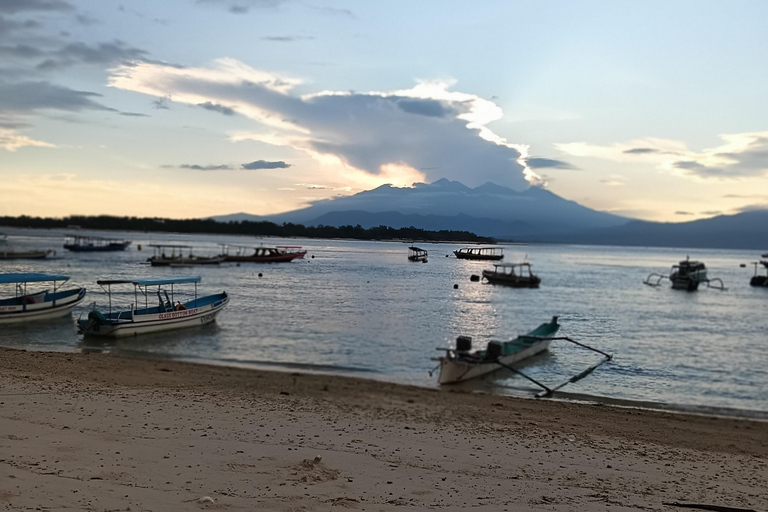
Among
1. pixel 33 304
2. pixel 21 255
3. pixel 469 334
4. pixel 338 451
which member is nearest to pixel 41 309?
pixel 33 304

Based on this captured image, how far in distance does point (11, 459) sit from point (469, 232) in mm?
36846

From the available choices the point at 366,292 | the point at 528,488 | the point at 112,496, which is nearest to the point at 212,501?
the point at 112,496

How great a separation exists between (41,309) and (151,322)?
7.08 meters

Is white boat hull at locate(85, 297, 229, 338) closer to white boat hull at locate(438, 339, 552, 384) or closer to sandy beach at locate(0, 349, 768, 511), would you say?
sandy beach at locate(0, 349, 768, 511)

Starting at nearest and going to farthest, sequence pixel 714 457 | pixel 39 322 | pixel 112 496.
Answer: pixel 112 496, pixel 714 457, pixel 39 322

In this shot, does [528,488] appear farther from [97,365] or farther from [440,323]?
[440,323]

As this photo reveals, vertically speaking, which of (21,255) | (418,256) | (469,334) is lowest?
(469,334)

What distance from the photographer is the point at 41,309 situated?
→ 93.8 ft

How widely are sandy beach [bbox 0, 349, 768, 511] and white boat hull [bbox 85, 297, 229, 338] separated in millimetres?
10466

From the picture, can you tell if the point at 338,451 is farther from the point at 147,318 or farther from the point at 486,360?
the point at 147,318

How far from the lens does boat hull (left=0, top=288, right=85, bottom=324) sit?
2728cm

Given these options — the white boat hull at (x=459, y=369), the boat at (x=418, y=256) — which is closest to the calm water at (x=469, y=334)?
the white boat hull at (x=459, y=369)

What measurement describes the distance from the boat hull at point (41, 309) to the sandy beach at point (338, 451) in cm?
1556

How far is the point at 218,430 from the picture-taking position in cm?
916
